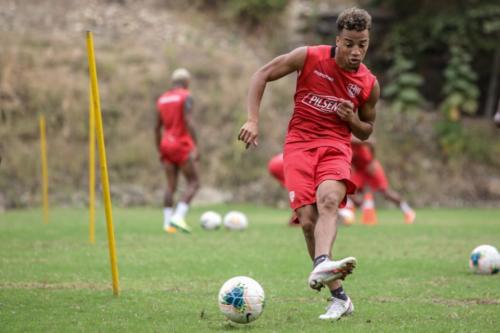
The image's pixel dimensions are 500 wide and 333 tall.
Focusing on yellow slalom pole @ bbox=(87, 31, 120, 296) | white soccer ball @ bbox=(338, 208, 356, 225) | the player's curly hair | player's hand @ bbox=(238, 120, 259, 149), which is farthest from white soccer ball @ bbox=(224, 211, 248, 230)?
the player's curly hair

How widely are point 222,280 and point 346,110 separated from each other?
111 inches

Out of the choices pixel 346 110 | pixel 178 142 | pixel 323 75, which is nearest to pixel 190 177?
pixel 178 142

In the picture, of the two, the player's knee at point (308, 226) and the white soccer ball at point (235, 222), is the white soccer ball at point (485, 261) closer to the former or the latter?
the player's knee at point (308, 226)

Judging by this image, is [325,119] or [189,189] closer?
[325,119]

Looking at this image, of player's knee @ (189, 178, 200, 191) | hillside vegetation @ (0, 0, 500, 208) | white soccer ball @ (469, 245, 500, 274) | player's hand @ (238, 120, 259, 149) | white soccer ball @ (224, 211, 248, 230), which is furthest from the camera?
hillside vegetation @ (0, 0, 500, 208)

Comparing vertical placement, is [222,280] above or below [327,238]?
below

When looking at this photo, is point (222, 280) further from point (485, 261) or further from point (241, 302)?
point (485, 261)

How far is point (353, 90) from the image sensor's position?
7.15 meters

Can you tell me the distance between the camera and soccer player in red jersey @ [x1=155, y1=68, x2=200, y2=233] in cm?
1491

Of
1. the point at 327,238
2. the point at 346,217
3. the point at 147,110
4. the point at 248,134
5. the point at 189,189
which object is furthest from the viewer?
the point at 147,110

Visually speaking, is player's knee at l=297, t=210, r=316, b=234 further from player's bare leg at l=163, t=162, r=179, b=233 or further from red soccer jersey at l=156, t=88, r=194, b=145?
player's bare leg at l=163, t=162, r=179, b=233

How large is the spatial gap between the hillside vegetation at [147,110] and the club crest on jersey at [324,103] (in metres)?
17.8

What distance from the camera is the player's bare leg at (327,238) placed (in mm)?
6016

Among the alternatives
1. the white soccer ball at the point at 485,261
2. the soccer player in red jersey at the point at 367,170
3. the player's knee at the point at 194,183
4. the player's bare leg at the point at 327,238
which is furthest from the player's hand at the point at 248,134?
the soccer player in red jersey at the point at 367,170
